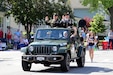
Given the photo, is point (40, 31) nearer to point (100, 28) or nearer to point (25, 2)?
point (25, 2)

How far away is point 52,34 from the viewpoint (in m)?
18.0

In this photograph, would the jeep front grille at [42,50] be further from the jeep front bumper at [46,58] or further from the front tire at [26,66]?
the front tire at [26,66]

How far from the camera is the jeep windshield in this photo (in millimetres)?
17844

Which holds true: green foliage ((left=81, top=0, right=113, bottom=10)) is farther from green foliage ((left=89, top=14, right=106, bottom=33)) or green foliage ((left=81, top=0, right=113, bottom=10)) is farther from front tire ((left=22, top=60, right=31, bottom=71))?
front tire ((left=22, top=60, right=31, bottom=71))

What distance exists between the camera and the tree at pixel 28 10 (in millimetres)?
43844

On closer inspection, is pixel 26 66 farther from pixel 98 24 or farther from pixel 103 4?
pixel 98 24

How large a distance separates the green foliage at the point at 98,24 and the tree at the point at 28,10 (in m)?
21.5

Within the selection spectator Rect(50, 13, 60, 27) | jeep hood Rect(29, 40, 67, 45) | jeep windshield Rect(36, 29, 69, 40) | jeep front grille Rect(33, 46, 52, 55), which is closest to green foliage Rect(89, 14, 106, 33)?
spectator Rect(50, 13, 60, 27)

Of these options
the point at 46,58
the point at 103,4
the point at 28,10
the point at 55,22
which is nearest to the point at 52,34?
the point at 55,22

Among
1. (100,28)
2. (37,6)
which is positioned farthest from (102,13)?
(37,6)

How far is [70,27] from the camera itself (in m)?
19.2

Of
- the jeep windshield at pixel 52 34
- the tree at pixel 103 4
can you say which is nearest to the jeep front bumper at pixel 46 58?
the jeep windshield at pixel 52 34

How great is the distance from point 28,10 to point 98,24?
1001 inches

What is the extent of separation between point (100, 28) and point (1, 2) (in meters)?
25.5
